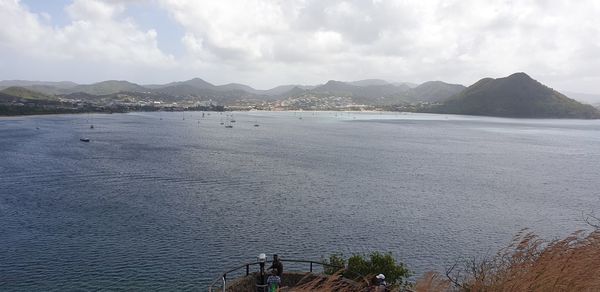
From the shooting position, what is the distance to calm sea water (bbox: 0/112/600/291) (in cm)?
3145

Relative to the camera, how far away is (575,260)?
9430 mm

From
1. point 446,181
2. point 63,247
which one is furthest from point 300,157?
point 63,247

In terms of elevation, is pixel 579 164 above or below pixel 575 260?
below

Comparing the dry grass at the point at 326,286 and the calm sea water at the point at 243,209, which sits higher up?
the dry grass at the point at 326,286

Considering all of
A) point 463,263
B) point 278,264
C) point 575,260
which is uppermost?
point 575,260

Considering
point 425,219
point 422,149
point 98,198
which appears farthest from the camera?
point 422,149

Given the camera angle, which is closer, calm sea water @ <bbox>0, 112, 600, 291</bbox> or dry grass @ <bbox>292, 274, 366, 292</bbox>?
dry grass @ <bbox>292, 274, 366, 292</bbox>

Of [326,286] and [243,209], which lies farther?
[243,209]

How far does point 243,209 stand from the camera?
151ft

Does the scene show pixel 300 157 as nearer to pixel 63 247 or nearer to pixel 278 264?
pixel 63 247

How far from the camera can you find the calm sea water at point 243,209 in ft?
103

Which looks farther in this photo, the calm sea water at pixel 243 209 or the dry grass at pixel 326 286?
the calm sea water at pixel 243 209

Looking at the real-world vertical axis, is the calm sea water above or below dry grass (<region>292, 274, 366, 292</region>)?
below

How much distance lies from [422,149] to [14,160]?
291 ft
